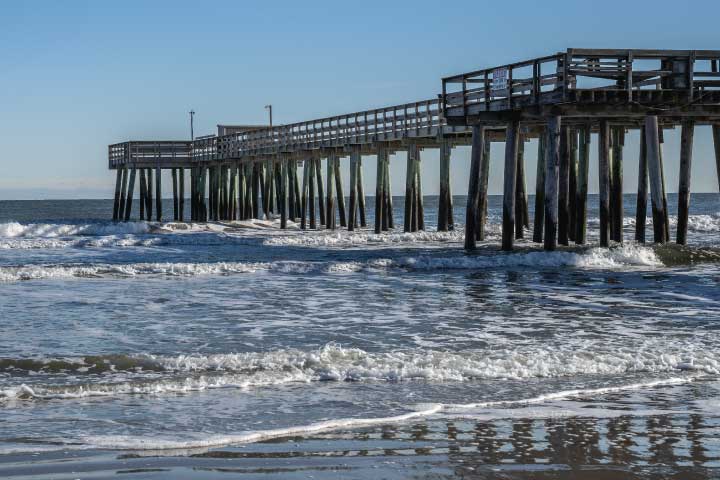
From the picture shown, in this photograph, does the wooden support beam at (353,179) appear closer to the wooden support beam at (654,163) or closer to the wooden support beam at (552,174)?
the wooden support beam at (552,174)

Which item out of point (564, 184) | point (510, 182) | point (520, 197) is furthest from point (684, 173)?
point (520, 197)

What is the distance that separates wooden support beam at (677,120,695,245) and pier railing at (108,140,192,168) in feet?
106

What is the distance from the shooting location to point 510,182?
23859 millimetres

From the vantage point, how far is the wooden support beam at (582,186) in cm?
2695

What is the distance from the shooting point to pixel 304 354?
418 inches

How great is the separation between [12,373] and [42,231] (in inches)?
1514

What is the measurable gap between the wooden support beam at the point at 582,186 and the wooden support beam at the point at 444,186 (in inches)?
188

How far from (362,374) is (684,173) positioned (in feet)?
54.8

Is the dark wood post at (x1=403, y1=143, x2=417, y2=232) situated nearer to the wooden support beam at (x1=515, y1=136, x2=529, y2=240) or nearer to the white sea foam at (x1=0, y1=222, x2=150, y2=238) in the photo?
the wooden support beam at (x1=515, y1=136, x2=529, y2=240)

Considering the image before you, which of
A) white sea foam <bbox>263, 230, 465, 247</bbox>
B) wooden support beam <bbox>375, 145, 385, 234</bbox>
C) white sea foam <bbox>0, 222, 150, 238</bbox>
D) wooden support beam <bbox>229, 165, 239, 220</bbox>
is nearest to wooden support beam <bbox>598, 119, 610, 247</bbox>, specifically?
white sea foam <bbox>263, 230, 465, 247</bbox>

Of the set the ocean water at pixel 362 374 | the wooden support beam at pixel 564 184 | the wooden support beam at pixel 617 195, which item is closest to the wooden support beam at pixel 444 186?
the wooden support beam at pixel 617 195

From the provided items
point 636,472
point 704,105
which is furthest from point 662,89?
point 636,472

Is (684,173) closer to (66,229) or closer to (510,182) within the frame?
(510,182)

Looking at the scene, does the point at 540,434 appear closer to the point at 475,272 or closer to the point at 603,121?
the point at 475,272
